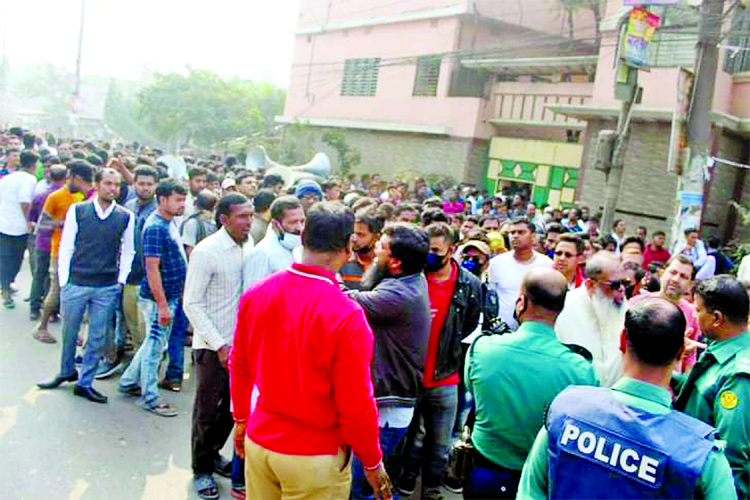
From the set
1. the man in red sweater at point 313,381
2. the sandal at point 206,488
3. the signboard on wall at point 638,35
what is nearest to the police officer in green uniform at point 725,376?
the man in red sweater at point 313,381

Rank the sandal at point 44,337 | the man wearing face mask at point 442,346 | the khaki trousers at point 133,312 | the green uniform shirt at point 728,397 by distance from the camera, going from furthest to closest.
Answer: the sandal at point 44,337, the khaki trousers at point 133,312, the man wearing face mask at point 442,346, the green uniform shirt at point 728,397

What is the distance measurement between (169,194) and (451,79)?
1757 centimetres

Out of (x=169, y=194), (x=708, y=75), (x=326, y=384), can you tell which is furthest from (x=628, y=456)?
(x=708, y=75)

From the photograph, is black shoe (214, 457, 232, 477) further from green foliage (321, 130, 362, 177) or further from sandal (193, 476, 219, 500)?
green foliage (321, 130, 362, 177)

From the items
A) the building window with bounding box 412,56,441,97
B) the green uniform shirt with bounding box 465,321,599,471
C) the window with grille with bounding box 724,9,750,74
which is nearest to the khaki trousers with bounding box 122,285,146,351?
the green uniform shirt with bounding box 465,321,599,471

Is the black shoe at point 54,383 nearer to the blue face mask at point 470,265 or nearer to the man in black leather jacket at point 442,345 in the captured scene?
the man in black leather jacket at point 442,345

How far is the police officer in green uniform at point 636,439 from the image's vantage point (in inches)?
68.4

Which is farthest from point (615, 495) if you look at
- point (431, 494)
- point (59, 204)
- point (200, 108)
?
point (200, 108)

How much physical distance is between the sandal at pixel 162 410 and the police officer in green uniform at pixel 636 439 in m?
3.51

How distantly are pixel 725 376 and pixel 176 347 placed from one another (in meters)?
4.33

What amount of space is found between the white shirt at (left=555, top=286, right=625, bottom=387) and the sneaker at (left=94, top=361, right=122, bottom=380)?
3.82 m

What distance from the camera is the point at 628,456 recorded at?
179cm

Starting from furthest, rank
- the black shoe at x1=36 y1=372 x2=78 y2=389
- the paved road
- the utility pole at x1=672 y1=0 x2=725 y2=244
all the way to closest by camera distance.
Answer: the utility pole at x1=672 y1=0 x2=725 y2=244 → the black shoe at x1=36 y1=372 x2=78 y2=389 → the paved road

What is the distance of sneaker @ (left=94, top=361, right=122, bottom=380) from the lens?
5.47 m
